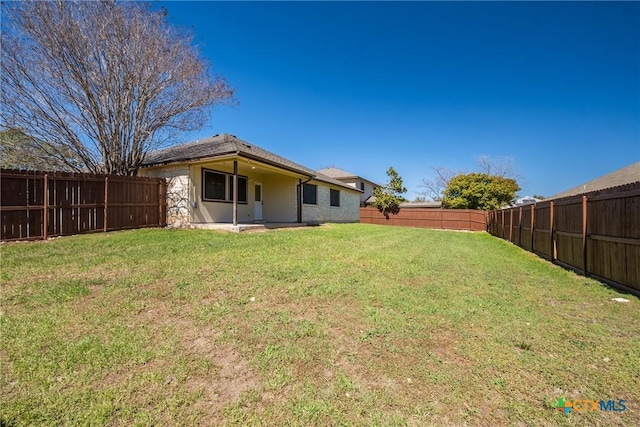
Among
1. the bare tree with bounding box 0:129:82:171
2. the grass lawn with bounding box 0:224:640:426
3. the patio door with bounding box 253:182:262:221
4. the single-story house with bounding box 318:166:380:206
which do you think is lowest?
the grass lawn with bounding box 0:224:640:426

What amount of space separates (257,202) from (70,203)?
8266 mm

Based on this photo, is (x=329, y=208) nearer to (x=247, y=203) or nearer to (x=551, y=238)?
(x=247, y=203)

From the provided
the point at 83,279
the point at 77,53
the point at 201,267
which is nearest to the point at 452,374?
the point at 201,267

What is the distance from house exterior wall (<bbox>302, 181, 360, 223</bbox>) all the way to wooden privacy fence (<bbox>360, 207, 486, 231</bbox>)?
156 cm

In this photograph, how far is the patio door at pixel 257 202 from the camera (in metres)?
15.6

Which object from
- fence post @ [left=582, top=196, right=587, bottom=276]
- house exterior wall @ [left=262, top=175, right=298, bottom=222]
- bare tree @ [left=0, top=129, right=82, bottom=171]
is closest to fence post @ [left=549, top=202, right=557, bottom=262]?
fence post @ [left=582, top=196, right=587, bottom=276]

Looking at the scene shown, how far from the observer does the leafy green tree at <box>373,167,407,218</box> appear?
25.7 meters

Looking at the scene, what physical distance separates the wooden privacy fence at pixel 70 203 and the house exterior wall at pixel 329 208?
8.60m

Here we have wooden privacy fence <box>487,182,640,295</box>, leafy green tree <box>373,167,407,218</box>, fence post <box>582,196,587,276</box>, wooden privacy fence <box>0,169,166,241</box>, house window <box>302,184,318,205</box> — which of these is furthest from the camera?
leafy green tree <box>373,167,407,218</box>

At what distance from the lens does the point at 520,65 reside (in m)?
13.6

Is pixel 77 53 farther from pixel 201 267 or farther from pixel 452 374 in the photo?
pixel 452 374

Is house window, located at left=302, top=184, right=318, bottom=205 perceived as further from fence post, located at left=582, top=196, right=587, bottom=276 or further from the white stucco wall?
the white stucco wall

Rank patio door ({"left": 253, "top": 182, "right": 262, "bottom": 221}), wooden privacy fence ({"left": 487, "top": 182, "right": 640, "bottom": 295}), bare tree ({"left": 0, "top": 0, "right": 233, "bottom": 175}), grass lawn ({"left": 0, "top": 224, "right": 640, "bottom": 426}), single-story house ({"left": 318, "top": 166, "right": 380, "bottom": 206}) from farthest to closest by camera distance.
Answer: single-story house ({"left": 318, "top": 166, "right": 380, "bottom": 206}) → patio door ({"left": 253, "top": 182, "right": 262, "bottom": 221}) → bare tree ({"left": 0, "top": 0, "right": 233, "bottom": 175}) → wooden privacy fence ({"left": 487, "top": 182, "right": 640, "bottom": 295}) → grass lawn ({"left": 0, "top": 224, "right": 640, "bottom": 426})

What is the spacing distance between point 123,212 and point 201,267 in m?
6.61
